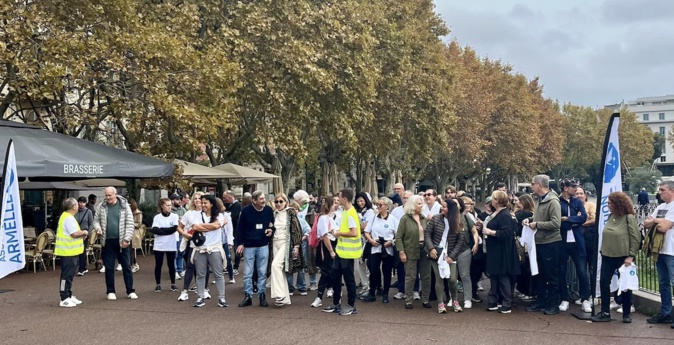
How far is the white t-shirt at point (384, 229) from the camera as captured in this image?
36.1 ft

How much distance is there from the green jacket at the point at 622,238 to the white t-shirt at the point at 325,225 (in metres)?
3.90

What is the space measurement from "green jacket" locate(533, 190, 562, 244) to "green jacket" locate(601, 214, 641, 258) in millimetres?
770

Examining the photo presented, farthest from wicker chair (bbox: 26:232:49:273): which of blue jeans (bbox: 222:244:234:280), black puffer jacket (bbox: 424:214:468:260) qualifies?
black puffer jacket (bbox: 424:214:468:260)

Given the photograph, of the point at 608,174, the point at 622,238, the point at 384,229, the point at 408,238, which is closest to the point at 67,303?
the point at 384,229

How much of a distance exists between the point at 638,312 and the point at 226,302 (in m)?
6.19

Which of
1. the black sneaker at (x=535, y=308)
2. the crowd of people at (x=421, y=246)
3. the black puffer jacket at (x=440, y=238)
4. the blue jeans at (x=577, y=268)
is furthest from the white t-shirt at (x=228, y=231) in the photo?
the blue jeans at (x=577, y=268)

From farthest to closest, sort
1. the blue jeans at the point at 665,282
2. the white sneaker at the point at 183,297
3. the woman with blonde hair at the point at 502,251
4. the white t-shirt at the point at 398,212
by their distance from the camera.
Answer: the white t-shirt at the point at 398,212 < the white sneaker at the point at 183,297 < the woman with blonde hair at the point at 502,251 < the blue jeans at the point at 665,282

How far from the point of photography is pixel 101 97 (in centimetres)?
1886

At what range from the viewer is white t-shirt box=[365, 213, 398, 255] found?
433 inches

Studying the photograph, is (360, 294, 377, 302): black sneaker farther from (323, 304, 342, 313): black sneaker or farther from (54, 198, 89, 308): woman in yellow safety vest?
(54, 198, 89, 308): woman in yellow safety vest

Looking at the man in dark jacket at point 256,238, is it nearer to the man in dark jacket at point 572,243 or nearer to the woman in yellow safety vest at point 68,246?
the woman in yellow safety vest at point 68,246

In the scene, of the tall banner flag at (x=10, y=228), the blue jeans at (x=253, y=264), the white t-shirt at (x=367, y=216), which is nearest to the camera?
the tall banner flag at (x=10, y=228)

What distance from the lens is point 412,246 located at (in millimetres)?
10141

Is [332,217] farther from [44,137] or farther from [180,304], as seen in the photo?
[44,137]
